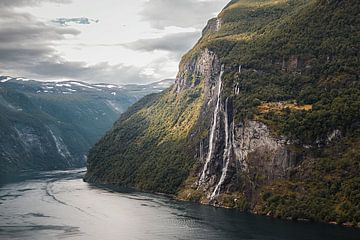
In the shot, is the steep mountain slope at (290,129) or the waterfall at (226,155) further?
the waterfall at (226,155)

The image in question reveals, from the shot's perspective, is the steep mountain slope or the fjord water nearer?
the fjord water

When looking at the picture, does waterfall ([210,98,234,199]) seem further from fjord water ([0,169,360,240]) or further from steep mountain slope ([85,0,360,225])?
fjord water ([0,169,360,240])

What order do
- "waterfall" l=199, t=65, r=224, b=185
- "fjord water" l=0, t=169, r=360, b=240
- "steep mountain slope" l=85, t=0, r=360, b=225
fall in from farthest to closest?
"waterfall" l=199, t=65, r=224, b=185
"steep mountain slope" l=85, t=0, r=360, b=225
"fjord water" l=0, t=169, r=360, b=240

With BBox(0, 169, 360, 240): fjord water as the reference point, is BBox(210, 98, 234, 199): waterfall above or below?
above

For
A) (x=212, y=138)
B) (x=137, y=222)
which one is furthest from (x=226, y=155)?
(x=137, y=222)

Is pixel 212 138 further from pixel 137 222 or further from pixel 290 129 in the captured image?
pixel 137 222

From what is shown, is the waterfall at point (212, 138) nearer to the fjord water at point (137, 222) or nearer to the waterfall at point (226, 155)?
the waterfall at point (226, 155)

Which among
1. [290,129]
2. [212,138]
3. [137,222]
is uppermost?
[290,129]

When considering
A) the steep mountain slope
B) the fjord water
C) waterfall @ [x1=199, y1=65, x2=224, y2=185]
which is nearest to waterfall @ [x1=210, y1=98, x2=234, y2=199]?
the steep mountain slope

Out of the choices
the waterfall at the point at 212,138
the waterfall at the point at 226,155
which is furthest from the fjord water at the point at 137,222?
the waterfall at the point at 212,138

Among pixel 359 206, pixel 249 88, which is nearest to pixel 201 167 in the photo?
pixel 249 88
